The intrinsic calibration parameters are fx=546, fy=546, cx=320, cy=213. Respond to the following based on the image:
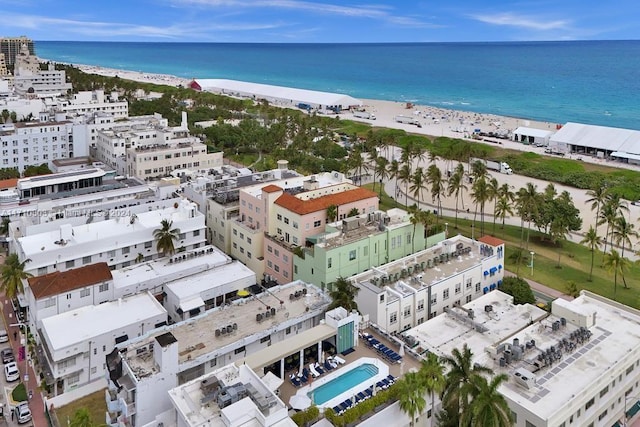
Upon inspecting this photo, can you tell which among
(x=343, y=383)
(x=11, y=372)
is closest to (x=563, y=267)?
(x=343, y=383)

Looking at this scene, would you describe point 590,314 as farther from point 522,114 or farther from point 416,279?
point 522,114

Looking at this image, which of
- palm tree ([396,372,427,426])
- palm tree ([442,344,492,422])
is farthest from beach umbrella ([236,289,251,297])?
palm tree ([442,344,492,422])

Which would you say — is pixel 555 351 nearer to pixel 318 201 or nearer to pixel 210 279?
Result: pixel 318 201

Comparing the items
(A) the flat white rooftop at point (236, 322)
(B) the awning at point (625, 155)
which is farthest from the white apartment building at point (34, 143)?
(B) the awning at point (625, 155)

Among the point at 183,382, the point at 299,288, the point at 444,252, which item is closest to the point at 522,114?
the point at 444,252

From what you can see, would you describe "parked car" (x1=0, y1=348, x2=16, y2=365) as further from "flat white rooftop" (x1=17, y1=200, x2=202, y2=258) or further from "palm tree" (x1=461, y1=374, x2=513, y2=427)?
"palm tree" (x1=461, y1=374, x2=513, y2=427)

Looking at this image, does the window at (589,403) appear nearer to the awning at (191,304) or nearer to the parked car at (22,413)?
the awning at (191,304)
